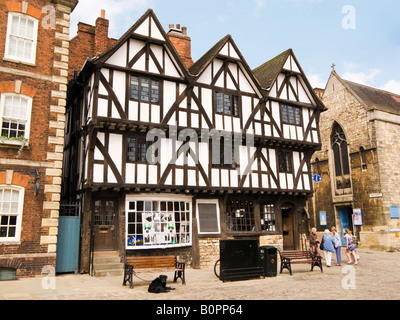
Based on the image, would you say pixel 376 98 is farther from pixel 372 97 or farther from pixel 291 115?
pixel 291 115

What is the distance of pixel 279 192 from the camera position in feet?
57.0

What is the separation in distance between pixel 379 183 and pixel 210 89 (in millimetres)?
13323

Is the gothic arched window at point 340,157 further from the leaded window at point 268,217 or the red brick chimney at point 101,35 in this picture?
the red brick chimney at point 101,35

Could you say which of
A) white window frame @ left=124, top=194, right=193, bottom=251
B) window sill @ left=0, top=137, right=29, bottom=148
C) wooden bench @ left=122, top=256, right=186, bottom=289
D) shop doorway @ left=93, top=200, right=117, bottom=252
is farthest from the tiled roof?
window sill @ left=0, top=137, right=29, bottom=148

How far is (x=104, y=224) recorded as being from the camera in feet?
45.5

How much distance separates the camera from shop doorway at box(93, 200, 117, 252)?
13.6 meters

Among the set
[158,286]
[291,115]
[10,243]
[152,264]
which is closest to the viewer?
[158,286]

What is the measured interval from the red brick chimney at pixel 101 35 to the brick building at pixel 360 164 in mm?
17425

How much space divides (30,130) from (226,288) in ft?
27.5

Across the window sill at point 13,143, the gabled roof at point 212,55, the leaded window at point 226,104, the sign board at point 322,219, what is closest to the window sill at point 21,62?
the window sill at point 13,143

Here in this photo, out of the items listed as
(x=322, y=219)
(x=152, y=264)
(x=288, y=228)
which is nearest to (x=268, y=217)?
(x=288, y=228)

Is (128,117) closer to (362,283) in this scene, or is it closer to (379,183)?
(362,283)

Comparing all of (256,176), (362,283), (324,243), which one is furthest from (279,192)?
(362,283)

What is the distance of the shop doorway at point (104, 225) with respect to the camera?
13648mm
